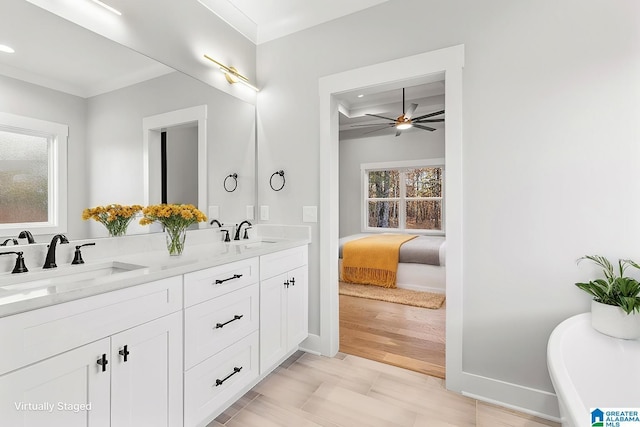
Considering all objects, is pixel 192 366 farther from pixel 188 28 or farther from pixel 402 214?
pixel 402 214

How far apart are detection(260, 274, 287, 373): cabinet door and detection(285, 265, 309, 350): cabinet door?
0.06m

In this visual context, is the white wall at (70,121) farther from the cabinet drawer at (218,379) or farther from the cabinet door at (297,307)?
the cabinet door at (297,307)

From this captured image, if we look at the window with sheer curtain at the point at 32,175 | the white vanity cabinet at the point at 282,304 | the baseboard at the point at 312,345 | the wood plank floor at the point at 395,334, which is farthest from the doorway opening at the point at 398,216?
the window with sheer curtain at the point at 32,175

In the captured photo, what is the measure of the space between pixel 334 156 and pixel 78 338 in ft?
6.09

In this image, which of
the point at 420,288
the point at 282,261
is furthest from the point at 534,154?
the point at 420,288

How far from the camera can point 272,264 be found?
199 cm

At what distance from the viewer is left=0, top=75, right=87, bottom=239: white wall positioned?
54.4 inches

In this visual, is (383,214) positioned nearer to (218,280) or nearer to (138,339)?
(218,280)

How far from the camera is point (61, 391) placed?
98cm

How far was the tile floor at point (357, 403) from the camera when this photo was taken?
64.9 inches

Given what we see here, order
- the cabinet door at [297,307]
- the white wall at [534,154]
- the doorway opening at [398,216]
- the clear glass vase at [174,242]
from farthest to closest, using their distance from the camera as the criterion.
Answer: the doorway opening at [398,216] → the cabinet door at [297,307] → the clear glass vase at [174,242] → the white wall at [534,154]

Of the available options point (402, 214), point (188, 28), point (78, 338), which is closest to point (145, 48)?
point (188, 28)

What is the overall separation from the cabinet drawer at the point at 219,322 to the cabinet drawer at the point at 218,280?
33mm

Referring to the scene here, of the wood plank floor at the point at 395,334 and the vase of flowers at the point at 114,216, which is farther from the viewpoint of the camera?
the wood plank floor at the point at 395,334
